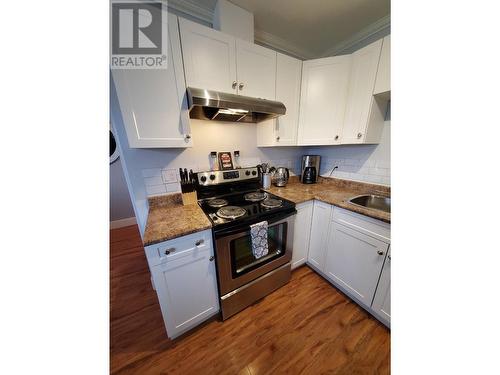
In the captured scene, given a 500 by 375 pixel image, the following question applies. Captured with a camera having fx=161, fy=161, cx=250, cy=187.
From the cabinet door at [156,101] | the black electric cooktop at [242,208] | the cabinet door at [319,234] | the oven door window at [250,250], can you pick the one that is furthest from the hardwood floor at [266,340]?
the cabinet door at [156,101]

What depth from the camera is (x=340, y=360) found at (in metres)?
1.08

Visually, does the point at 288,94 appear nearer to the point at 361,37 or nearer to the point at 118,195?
the point at 361,37

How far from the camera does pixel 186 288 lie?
1087 millimetres

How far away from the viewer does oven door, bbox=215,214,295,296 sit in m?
1.13

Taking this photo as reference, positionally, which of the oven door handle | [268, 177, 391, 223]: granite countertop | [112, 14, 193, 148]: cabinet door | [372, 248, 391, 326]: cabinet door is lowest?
[372, 248, 391, 326]: cabinet door

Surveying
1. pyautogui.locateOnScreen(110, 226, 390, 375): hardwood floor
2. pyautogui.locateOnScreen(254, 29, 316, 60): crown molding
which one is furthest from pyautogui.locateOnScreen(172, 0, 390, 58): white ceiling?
pyautogui.locateOnScreen(110, 226, 390, 375): hardwood floor

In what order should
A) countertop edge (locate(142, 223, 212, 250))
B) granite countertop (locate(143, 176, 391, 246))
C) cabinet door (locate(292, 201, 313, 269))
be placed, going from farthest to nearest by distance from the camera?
cabinet door (locate(292, 201, 313, 269)), granite countertop (locate(143, 176, 391, 246)), countertop edge (locate(142, 223, 212, 250))

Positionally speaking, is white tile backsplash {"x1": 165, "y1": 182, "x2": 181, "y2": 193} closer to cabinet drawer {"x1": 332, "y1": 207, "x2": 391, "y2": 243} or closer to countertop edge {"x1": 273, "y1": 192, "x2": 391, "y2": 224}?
countertop edge {"x1": 273, "y1": 192, "x2": 391, "y2": 224}

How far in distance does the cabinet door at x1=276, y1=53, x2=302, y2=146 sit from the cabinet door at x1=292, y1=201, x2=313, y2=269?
0.74m

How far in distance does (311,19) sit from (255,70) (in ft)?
2.38

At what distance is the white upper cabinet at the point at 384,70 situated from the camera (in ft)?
4.09
